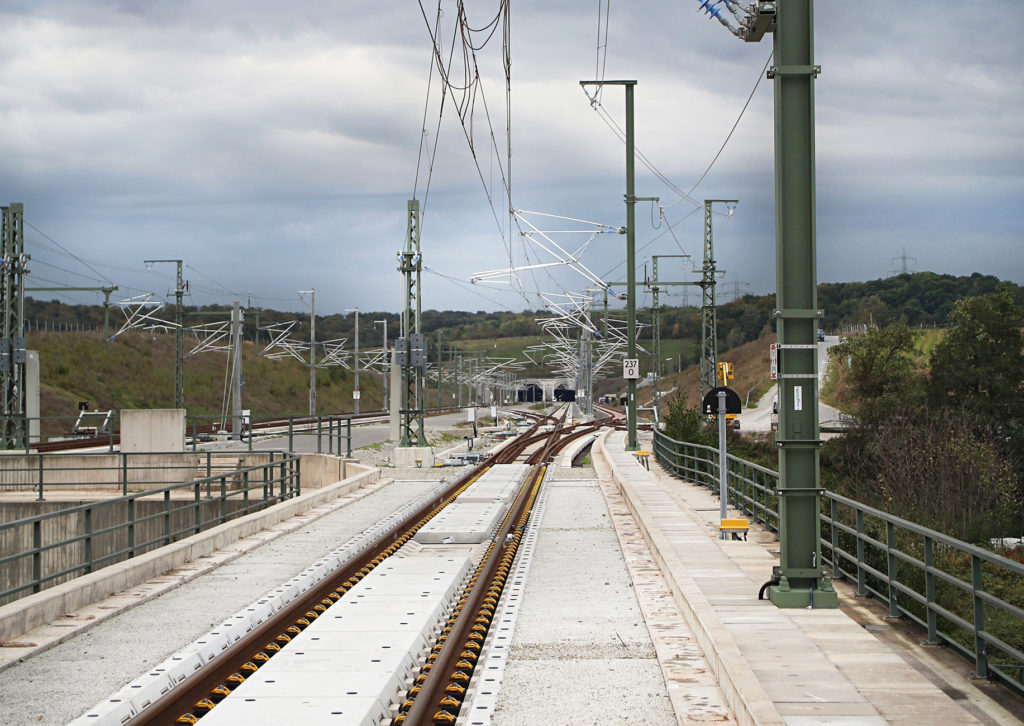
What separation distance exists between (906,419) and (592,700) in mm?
57815

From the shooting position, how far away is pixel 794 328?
10852 mm

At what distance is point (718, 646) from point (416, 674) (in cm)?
253

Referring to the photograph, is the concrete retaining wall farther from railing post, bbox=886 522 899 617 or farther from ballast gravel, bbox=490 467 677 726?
railing post, bbox=886 522 899 617

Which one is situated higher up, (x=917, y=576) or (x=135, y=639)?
(x=135, y=639)

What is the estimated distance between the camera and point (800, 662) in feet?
27.2

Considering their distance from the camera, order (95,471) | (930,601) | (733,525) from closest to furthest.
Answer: (930,601) < (733,525) < (95,471)

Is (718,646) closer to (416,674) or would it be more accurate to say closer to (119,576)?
(416,674)

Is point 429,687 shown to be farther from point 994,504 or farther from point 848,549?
point 994,504

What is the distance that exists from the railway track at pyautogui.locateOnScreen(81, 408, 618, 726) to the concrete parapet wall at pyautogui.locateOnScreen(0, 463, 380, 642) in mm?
1975

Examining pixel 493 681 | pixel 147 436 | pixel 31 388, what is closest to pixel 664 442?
pixel 147 436

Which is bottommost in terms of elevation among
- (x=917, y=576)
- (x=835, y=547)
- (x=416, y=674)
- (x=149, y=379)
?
(x=917, y=576)

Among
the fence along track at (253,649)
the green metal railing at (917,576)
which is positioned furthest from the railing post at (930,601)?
the fence along track at (253,649)

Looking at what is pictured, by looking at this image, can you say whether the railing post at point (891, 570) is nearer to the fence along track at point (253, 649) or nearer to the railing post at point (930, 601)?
the railing post at point (930, 601)

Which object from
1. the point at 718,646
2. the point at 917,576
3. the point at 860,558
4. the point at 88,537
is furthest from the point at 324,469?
the point at 718,646
